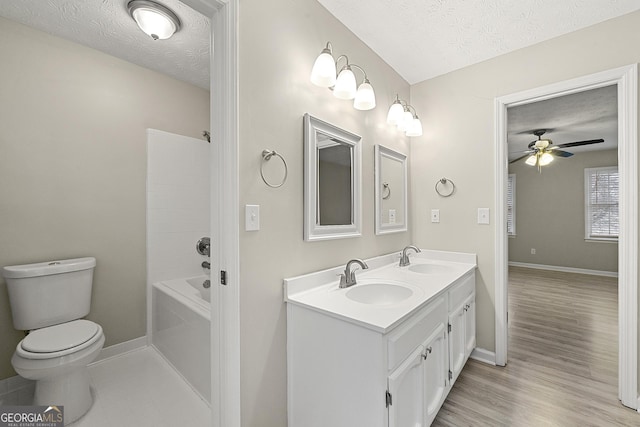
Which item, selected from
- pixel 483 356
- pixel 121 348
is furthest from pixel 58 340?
pixel 483 356

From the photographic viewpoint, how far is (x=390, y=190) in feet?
7.18

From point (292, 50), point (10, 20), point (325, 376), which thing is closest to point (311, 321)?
point (325, 376)

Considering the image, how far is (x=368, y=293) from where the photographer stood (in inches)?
61.8

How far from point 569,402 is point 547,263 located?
4931mm

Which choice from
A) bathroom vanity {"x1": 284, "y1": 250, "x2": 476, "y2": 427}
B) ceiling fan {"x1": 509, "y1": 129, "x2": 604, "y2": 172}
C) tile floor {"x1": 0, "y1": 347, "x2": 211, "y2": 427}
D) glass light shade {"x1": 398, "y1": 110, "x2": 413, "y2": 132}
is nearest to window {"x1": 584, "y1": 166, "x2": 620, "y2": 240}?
ceiling fan {"x1": 509, "y1": 129, "x2": 604, "y2": 172}

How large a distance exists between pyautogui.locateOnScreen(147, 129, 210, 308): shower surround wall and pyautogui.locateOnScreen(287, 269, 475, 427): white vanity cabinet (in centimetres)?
170

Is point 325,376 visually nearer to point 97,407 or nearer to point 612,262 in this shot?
point 97,407

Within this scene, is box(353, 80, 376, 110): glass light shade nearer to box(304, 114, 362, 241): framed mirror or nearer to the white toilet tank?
box(304, 114, 362, 241): framed mirror

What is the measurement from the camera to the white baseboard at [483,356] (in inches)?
82.1

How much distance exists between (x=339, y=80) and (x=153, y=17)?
1.18 metres

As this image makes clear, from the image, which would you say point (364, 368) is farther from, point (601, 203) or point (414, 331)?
point (601, 203)

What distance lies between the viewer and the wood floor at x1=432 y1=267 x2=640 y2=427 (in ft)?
5.06

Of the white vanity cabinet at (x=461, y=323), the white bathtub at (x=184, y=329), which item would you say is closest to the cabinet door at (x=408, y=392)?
the white vanity cabinet at (x=461, y=323)

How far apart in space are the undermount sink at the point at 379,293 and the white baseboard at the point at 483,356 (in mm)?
1160
